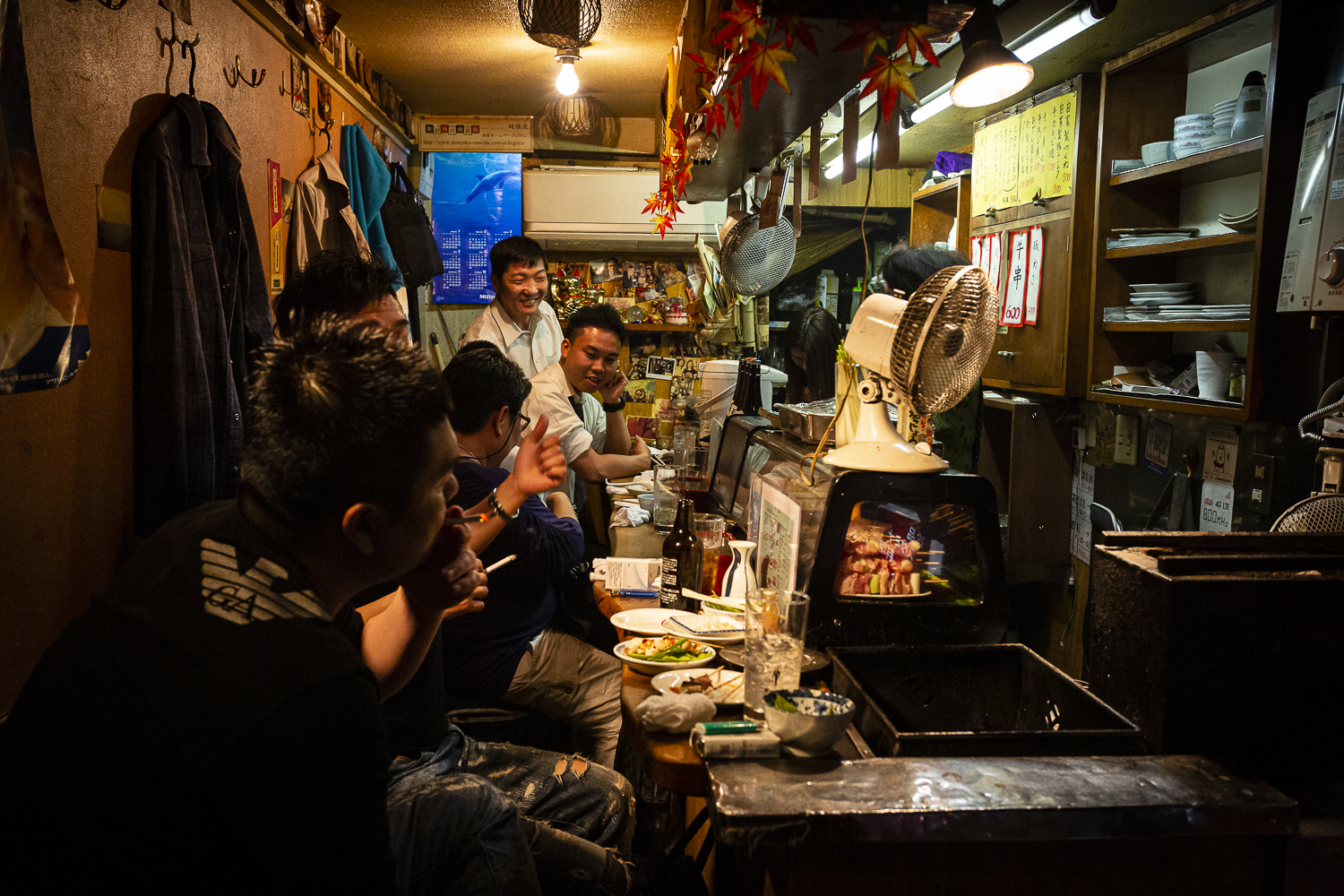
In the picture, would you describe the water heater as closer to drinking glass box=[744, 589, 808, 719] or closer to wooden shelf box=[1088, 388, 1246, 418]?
wooden shelf box=[1088, 388, 1246, 418]

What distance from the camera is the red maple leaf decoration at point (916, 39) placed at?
6.17 ft

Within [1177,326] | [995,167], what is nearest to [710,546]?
[1177,326]

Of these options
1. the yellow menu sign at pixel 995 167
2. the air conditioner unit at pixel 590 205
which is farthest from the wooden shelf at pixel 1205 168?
the air conditioner unit at pixel 590 205

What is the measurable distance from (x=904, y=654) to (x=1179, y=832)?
65cm

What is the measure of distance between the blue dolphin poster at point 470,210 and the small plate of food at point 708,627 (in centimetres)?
472

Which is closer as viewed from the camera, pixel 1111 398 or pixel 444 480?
pixel 444 480

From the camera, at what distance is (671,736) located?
5.00 ft

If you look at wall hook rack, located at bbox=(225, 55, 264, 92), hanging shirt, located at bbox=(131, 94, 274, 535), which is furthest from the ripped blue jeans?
wall hook rack, located at bbox=(225, 55, 264, 92)

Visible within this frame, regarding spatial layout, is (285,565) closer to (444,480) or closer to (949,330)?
(444,480)

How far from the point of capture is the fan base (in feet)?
6.04

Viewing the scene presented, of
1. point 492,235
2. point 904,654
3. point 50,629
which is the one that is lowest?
point 50,629

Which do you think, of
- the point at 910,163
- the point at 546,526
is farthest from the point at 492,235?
the point at 546,526

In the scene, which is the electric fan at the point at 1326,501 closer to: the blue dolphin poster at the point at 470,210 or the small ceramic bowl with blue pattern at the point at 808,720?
the small ceramic bowl with blue pattern at the point at 808,720

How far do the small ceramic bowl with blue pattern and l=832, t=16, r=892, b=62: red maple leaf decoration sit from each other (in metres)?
1.47
